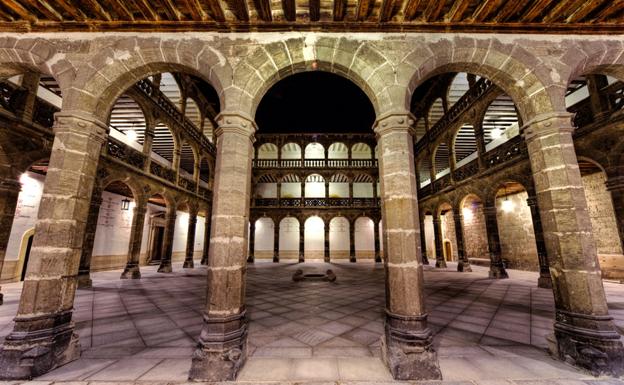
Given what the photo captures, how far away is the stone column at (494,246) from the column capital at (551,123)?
749 cm

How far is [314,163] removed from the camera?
1831cm

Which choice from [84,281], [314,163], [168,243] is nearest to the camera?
[84,281]

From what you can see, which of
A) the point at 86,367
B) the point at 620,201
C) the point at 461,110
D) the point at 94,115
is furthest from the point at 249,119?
the point at 461,110

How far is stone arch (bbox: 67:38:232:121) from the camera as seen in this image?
310 cm

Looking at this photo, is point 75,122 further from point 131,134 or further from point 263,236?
point 263,236

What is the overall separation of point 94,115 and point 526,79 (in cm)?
586

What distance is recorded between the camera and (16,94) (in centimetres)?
595

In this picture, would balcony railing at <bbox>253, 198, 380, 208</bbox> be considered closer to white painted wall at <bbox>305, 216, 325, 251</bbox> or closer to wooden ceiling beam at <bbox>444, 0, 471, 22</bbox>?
white painted wall at <bbox>305, 216, 325, 251</bbox>

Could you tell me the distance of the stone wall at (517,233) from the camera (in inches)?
417

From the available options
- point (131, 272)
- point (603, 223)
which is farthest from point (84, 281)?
Result: point (603, 223)

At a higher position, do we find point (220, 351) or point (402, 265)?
point (402, 265)

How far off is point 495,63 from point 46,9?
606 cm

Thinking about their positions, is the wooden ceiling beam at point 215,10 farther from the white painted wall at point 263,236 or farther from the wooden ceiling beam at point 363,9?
the white painted wall at point 263,236

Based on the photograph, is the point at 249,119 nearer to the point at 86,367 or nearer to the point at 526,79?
the point at 86,367
